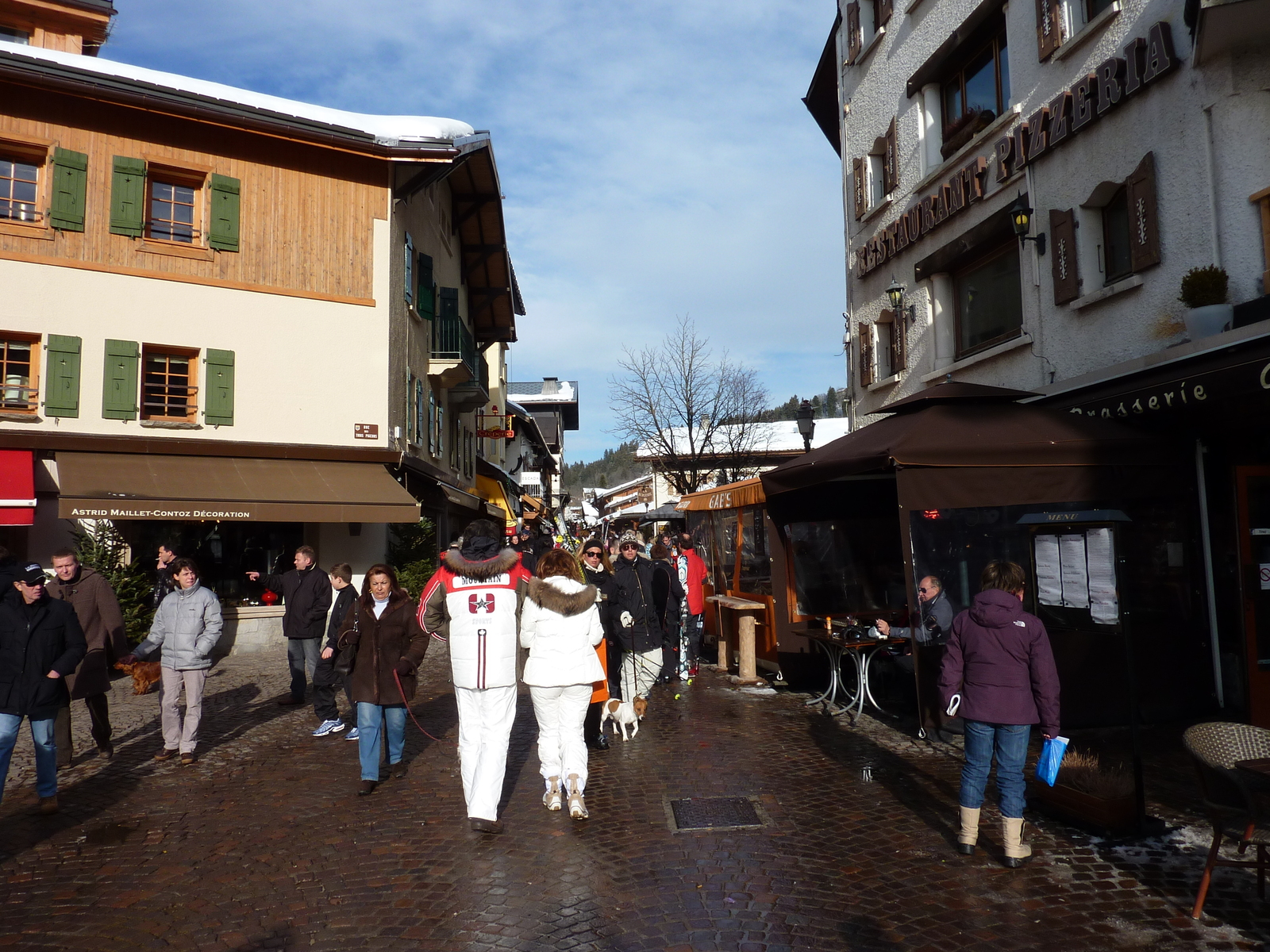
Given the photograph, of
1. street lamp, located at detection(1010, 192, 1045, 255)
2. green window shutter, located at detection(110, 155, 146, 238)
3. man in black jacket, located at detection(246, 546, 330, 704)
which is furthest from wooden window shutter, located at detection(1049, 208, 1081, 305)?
green window shutter, located at detection(110, 155, 146, 238)

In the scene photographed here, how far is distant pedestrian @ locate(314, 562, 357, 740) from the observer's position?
8250 mm

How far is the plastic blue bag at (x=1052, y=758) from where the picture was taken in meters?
5.09

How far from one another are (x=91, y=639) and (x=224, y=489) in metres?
6.51

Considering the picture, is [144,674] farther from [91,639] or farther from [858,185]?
[858,185]

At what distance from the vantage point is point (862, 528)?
11.0 meters

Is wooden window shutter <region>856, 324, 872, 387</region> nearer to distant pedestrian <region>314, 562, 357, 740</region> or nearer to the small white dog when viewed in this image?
the small white dog

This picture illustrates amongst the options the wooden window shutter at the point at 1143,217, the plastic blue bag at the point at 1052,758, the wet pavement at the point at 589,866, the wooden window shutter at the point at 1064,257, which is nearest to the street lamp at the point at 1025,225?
the wooden window shutter at the point at 1064,257

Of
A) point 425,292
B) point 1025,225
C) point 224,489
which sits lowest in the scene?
point 224,489

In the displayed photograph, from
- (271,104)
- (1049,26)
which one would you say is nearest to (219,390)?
(271,104)

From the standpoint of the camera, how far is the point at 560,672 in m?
5.88

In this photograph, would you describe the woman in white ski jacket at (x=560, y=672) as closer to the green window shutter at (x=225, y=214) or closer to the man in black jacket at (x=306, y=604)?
the man in black jacket at (x=306, y=604)

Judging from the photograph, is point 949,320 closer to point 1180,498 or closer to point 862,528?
point 862,528

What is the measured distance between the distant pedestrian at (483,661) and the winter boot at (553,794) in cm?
42

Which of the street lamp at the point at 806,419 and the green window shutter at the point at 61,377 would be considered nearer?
the green window shutter at the point at 61,377
